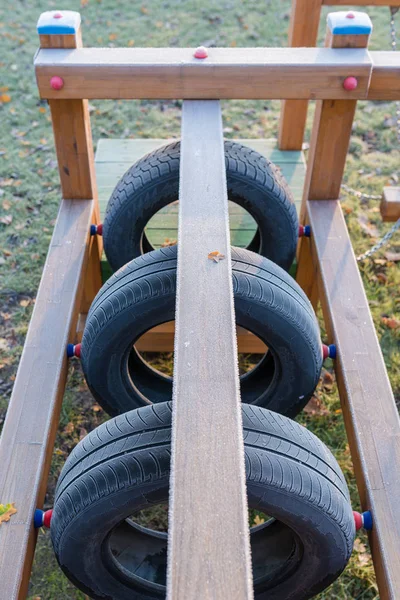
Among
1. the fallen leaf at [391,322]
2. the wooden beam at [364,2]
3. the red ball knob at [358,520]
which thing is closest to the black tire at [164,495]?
the red ball knob at [358,520]

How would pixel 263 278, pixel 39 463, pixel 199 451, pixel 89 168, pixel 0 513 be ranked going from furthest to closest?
pixel 89 168
pixel 263 278
pixel 39 463
pixel 0 513
pixel 199 451

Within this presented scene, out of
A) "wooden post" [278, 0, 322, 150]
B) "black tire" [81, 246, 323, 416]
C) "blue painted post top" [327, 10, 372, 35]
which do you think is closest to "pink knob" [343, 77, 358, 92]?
"blue painted post top" [327, 10, 372, 35]

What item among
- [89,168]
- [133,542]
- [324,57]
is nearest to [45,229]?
[89,168]

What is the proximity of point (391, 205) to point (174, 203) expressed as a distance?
4.50ft

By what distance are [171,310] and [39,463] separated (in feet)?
2.31

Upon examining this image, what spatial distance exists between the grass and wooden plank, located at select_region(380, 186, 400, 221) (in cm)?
100

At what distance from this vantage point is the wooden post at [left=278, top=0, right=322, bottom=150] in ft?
13.0

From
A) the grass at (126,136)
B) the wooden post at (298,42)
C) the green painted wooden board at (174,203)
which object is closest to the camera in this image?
the grass at (126,136)

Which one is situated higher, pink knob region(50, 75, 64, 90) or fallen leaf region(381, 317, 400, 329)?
pink knob region(50, 75, 64, 90)

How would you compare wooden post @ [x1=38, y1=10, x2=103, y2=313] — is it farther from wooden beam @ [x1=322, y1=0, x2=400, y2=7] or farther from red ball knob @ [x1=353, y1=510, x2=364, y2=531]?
red ball knob @ [x1=353, y1=510, x2=364, y2=531]

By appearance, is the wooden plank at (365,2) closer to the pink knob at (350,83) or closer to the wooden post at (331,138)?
the wooden post at (331,138)

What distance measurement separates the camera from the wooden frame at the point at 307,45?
3.18 meters

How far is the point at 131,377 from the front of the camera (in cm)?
306

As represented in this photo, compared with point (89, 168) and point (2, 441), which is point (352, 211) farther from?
point (2, 441)
